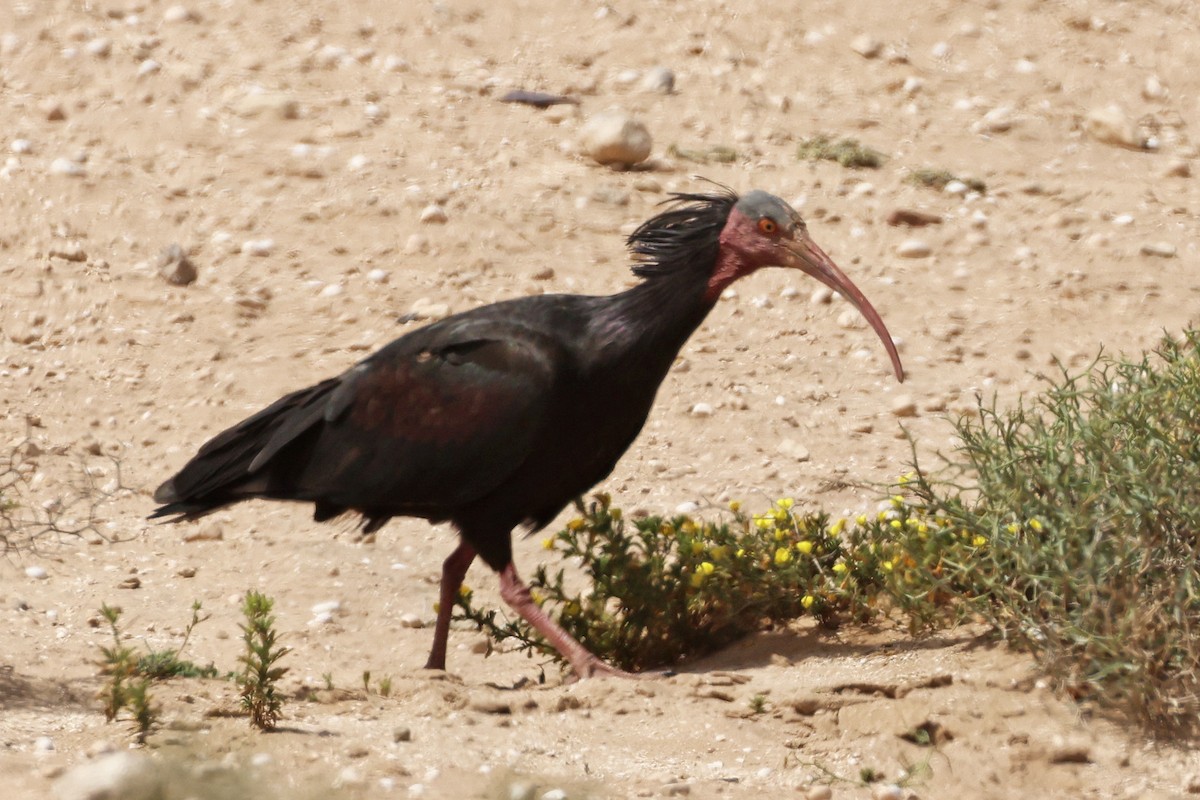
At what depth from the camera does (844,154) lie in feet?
35.3

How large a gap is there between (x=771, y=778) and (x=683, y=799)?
480 millimetres

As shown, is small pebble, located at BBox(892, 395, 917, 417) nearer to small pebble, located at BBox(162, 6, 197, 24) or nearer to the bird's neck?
the bird's neck

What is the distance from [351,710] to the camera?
18.1ft

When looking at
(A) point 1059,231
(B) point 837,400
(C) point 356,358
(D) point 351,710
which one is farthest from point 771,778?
(A) point 1059,231

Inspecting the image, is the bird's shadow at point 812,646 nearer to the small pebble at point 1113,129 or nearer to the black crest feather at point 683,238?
the black crest feather at point 683,238

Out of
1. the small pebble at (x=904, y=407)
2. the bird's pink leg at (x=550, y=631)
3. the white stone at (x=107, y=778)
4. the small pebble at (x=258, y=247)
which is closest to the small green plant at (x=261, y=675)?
the white stone at (x=107, y=778)

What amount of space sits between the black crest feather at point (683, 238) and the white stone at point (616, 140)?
3980mm

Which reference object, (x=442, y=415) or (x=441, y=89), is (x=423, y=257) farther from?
(x=442, y=415)

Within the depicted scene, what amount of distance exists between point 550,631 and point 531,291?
365 centimetres

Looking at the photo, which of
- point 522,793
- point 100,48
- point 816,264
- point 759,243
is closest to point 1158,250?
point 816,264

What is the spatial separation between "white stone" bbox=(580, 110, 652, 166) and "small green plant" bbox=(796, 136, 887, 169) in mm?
1052

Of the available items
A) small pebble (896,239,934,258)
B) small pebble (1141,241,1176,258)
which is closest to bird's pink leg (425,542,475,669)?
small pebble (896,239,934,258)

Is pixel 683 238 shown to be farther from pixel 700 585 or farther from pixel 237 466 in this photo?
pixel 237 466

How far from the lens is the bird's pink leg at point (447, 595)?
645 centimetres
